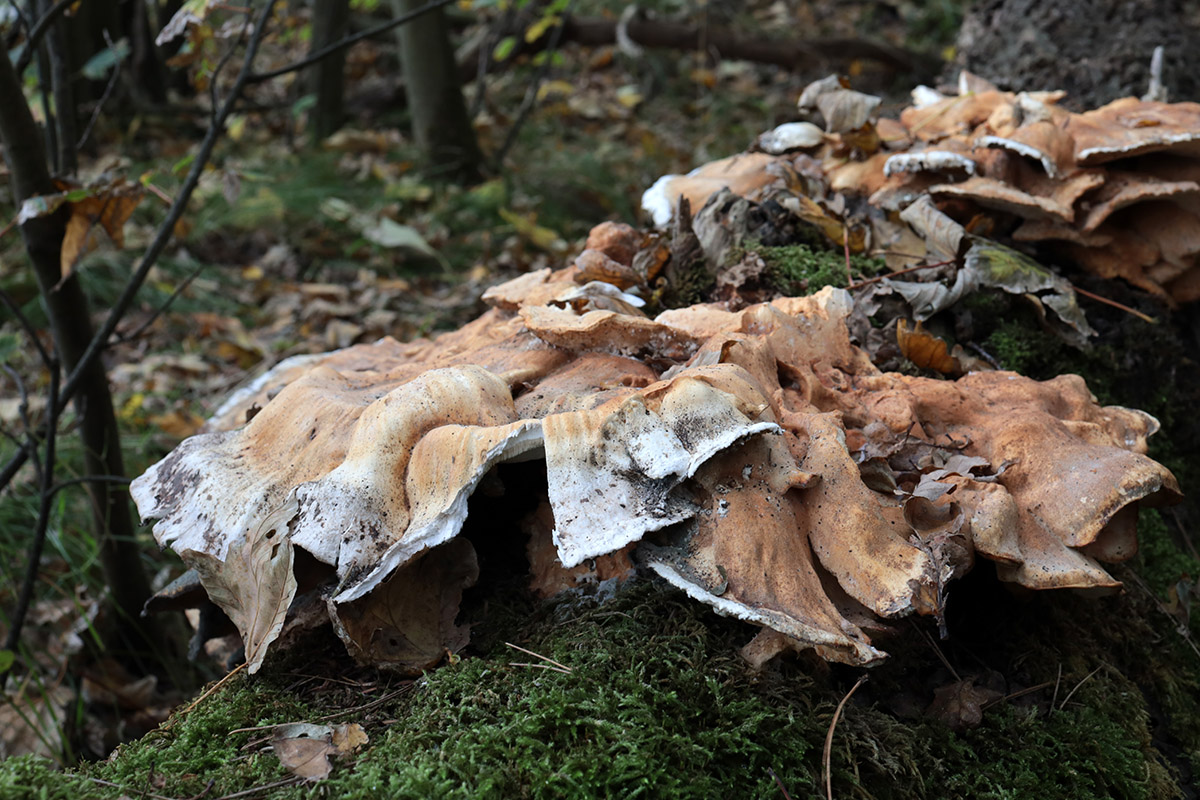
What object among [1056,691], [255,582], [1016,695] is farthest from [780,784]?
[255,582]

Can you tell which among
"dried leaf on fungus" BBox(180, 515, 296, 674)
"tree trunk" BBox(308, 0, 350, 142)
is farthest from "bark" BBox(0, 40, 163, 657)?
"tree trunk" BBox(308, 0, 350, 142)

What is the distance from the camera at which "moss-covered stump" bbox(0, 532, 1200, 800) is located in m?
1.46

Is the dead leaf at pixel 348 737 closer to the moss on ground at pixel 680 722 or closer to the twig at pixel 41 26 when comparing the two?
the moss on ground at pixel 680 722

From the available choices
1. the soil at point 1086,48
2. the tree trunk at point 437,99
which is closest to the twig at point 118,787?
the soil at point 1086,48

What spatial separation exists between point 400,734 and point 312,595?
1.46ft

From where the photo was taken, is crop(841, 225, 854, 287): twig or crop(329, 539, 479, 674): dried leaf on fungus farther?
crop(841, 225, 854, 287): twig

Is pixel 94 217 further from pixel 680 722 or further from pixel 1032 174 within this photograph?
pixel 1032 174

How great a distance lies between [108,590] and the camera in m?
3.57

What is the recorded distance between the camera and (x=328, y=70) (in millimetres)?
8875

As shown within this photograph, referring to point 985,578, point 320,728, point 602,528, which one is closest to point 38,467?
point 320,728

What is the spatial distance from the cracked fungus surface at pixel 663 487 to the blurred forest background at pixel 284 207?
228mm

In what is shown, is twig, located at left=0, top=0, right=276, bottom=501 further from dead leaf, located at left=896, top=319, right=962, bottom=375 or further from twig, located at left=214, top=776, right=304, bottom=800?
dead leaf, located at left=896, top=319, right=962, bottom=375

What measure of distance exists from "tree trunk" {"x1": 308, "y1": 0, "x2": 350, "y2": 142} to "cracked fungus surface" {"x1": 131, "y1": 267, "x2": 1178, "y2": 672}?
25.1 feet

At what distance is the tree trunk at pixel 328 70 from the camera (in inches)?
338
